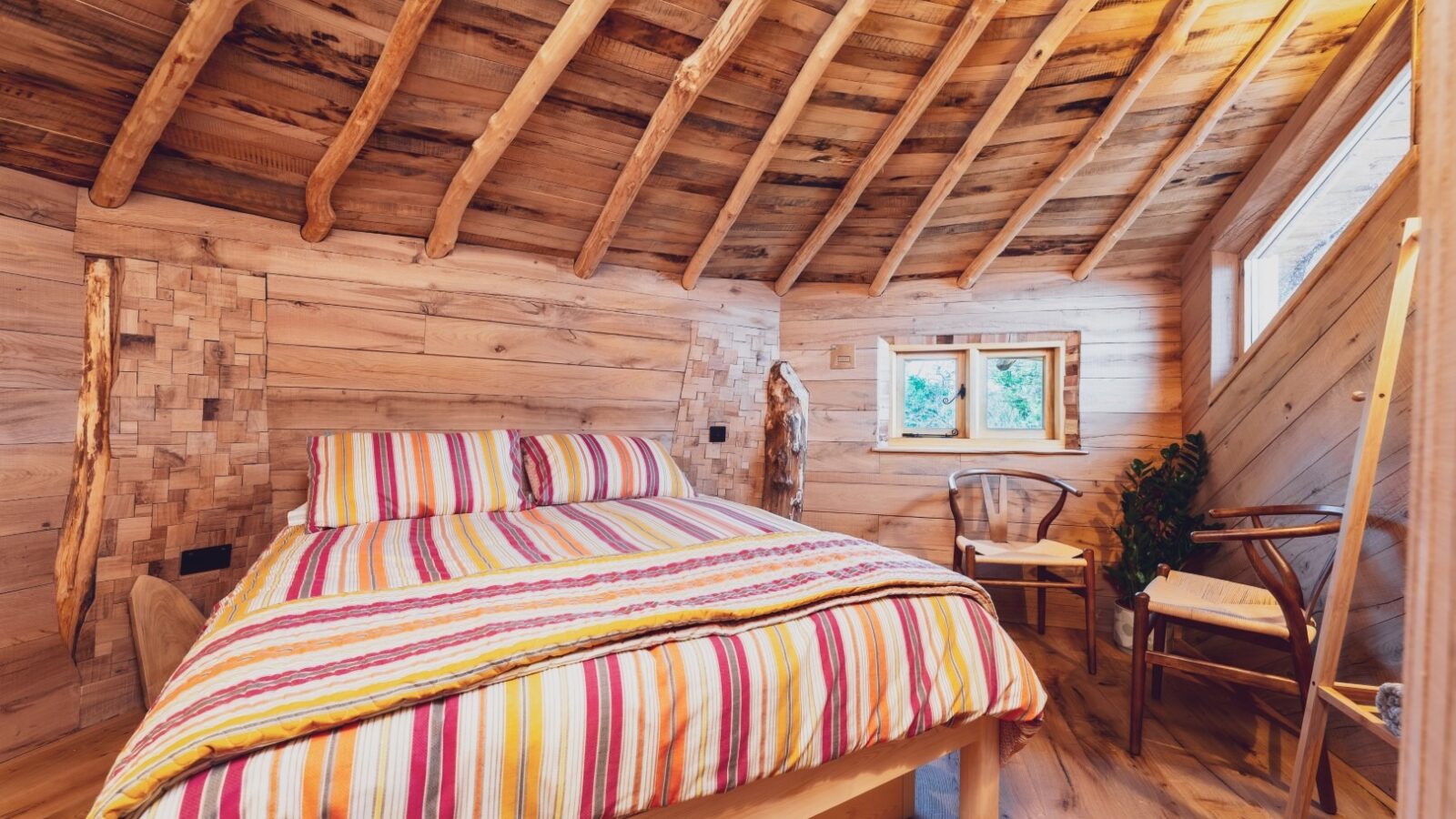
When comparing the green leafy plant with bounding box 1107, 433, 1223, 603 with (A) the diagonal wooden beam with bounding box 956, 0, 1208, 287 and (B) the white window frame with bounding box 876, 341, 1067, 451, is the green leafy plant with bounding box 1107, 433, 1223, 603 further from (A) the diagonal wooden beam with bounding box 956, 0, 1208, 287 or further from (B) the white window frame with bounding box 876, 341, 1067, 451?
(A) the diagonal wooden beam with bounding box 956, 0, 1208, 287

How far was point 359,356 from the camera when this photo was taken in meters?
2.57

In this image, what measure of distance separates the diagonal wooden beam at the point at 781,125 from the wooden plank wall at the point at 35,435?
2.28 metres

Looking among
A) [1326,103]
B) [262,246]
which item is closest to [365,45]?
[262,246]

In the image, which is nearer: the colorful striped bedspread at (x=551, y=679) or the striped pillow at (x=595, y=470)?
the colorful striped bedspread at (x=551, y=679)

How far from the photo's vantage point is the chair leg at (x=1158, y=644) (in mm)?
2182

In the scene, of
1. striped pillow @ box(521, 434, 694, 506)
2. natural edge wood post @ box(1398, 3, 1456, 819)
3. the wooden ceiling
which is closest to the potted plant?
the wooden ceiling

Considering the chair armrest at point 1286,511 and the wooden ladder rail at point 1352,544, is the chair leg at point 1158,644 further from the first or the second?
the wooden ladder rail at point 1352,544


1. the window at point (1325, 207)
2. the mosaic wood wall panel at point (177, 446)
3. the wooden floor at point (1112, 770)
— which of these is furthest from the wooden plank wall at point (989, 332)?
the mosaic wood wall panel at point (177, 446)

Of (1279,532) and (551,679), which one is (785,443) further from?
(551,679)

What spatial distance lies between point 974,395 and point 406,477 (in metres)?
2.78

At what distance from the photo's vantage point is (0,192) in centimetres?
185

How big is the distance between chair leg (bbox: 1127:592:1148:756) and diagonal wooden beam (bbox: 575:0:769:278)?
220 cm

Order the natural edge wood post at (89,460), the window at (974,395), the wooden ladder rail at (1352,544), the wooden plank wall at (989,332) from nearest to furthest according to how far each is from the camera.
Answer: the wooden ladder rail at (1352,544) < the natural edge wood post at (89,460) < the wooden plank wall at (989,332) < the window at (974,395)

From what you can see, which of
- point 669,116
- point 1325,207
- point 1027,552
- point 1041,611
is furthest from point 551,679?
point 1325,207
